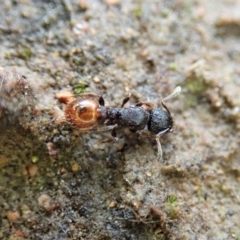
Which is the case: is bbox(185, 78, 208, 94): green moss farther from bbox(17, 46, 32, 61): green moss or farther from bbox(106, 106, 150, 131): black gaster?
bbox(17, 46, 32, 61): green moss

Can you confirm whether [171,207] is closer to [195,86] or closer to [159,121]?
[159,121]

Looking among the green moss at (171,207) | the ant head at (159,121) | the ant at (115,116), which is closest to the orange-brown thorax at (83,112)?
the ant at (115,116)

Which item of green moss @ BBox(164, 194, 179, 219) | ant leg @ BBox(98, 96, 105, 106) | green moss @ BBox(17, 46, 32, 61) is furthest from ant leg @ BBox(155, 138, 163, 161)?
green moss @ BBox(17, 46, 32, 61)

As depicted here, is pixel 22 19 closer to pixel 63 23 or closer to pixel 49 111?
pixel 63 23

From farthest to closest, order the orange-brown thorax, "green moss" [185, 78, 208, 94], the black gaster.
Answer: "green moss" [185, 78, 208, 94] → the black gaster → the orange-brown thorax

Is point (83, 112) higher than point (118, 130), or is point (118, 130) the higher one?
point (83, 112)

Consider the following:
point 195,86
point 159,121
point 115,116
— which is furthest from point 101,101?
point 195,86

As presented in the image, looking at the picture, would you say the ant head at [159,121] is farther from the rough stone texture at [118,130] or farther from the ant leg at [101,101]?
the ant leg at [101,101]

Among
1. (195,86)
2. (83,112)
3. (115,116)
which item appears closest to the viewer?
(83,112)
